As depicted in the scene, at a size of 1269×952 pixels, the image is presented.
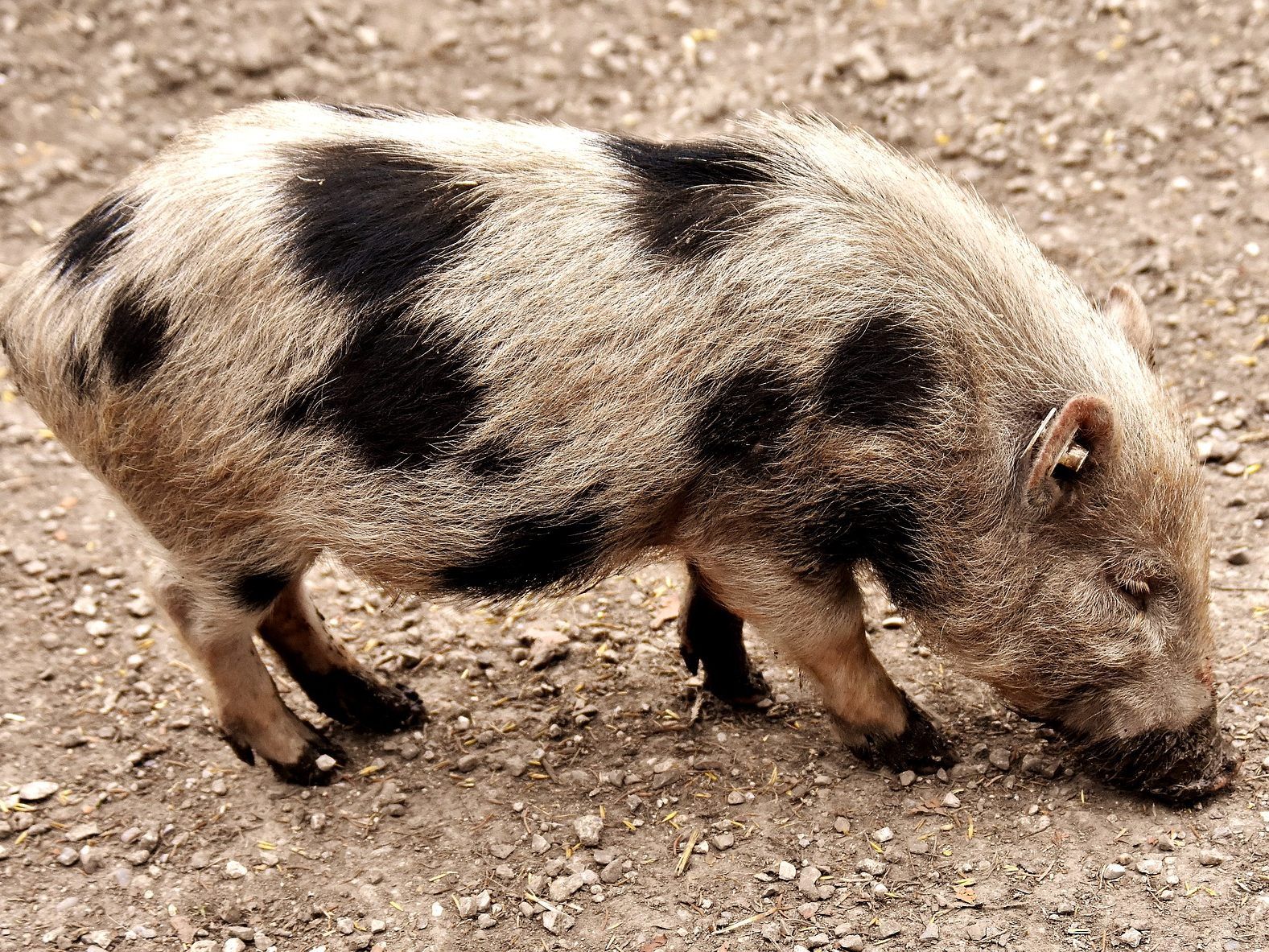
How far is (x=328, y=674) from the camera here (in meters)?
4.84

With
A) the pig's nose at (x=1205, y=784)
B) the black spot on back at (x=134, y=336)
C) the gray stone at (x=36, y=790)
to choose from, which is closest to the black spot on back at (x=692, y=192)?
the black spot on back at (x=134, y=336)

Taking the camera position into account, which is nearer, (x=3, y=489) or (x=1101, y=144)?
(x=3, y=489)

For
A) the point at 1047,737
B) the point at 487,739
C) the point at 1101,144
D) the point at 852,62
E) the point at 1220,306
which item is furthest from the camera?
the point at 852,62

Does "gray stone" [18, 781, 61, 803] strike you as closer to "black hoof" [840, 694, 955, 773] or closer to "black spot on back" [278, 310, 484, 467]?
"black spot on back" [278, 310, 484, 467]

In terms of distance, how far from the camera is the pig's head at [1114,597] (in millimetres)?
3906

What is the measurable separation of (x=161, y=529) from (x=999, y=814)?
2.71 meters

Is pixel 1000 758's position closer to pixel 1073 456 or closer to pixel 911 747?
pixel 911 747

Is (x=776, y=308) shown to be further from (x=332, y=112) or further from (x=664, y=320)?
(x=332, y=112)

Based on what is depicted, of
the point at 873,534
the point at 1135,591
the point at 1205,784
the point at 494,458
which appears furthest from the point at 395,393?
the point at 1205,784

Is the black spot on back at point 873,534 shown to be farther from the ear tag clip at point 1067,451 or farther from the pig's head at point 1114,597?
the ear tag clip at point 1067,451

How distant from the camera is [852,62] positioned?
7.70 m

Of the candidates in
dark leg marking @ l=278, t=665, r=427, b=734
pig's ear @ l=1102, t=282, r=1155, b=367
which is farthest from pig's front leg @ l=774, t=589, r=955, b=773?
dark leg marking @ l=278, t=665, r=427, b=734

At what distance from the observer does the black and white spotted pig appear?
3.75m

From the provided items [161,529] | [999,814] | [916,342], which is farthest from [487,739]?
[916,342]
